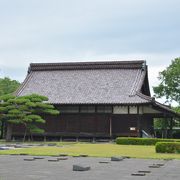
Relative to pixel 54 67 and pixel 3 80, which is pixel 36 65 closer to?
pixel 54 67

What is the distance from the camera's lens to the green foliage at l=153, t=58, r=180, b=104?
6388 cm

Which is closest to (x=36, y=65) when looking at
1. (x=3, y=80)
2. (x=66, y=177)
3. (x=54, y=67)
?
(x=54, y=67)

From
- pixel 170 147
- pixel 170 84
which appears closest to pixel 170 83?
pixel 170 84

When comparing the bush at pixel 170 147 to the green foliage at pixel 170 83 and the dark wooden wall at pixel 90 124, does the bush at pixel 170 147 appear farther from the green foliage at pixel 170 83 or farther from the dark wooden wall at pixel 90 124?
the green foliage at pixel 170 83

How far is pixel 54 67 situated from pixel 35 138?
11.9 meters

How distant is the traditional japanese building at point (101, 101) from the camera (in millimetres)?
48438

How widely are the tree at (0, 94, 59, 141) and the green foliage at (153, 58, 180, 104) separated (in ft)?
78.3

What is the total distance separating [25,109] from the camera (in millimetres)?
45719

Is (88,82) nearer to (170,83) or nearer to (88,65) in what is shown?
(88,65)

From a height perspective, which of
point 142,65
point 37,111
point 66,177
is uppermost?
point 142,65

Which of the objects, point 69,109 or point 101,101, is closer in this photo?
point 101,101

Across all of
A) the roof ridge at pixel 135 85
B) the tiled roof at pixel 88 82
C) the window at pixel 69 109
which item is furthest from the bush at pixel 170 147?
the window at pixel 69 109

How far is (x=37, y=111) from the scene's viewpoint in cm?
4728

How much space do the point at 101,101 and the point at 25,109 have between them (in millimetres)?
9106
